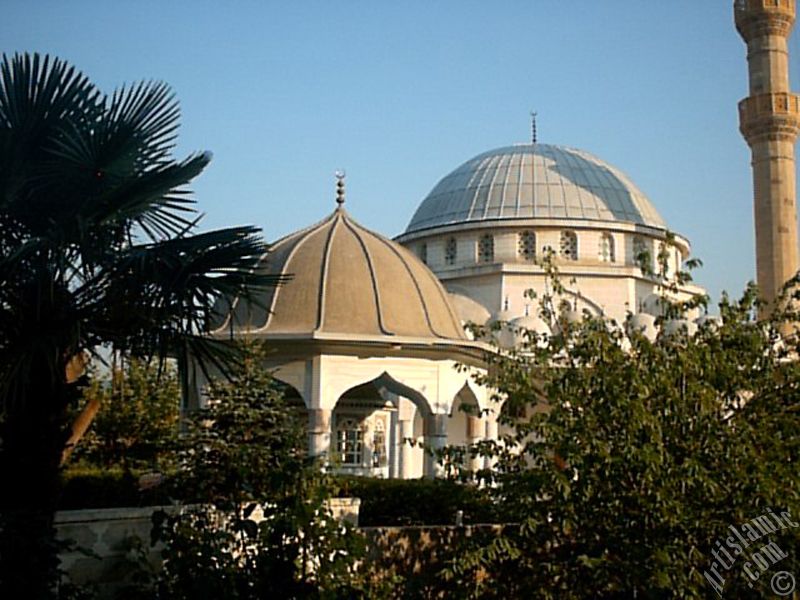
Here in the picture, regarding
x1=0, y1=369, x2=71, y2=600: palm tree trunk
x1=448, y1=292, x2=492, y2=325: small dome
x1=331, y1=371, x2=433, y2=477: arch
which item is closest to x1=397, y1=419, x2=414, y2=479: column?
x1=331, y1=371, x2=433, y2=477: arch

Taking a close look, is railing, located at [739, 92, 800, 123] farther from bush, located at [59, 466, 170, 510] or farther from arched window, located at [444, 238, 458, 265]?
bush, located at [59, 466, 170, 510]

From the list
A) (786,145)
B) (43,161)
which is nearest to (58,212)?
(43,161)

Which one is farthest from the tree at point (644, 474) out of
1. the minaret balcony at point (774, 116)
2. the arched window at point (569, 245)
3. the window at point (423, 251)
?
the minaret balcony at point (774, 116)

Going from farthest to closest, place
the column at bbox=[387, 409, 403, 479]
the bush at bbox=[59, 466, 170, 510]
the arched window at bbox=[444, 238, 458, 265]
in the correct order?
the arched window at bbox=[444, 238, 458, 265] < the column at bbox=[387, 409, 403, 479] < the bush at bbox=[59, 466, 170, 510]

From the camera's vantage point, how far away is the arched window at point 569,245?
30.5m

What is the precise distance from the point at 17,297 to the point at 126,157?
1.32m

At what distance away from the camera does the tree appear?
303 inches

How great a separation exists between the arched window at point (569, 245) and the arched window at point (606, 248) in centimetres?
78

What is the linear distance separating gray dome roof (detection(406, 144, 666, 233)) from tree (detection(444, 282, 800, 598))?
Answer: 74.0 ft

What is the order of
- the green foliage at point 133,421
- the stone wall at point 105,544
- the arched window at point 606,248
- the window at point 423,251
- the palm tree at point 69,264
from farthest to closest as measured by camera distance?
the window at point 423,251 < the arched window at point 606,248 < the green foliage at point 133,421 < the stone wall at point 105,544 < the palm tree at point 69,264

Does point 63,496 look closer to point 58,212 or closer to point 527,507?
point 58,212

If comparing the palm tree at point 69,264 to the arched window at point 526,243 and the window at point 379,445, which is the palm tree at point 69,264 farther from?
the arched window at point 526,243

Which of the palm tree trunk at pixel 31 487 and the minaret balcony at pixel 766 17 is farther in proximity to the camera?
the minaret balcony at pixel 766 17

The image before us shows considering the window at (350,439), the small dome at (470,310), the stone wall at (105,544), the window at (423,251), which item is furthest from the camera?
the window at (423,251)
